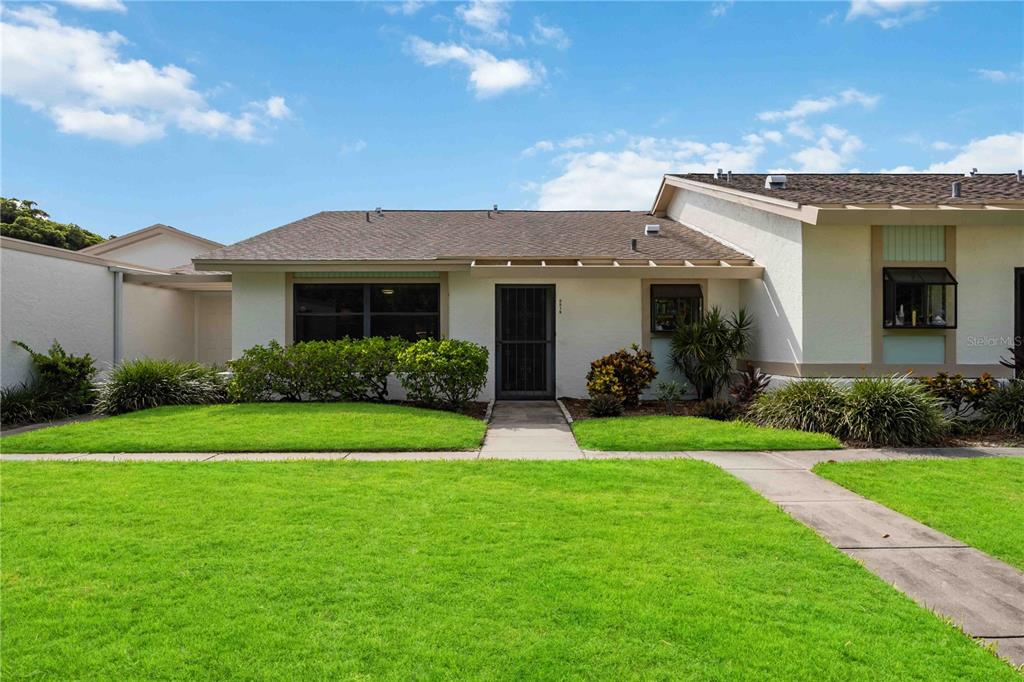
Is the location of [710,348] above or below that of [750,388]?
above

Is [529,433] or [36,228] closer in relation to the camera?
[529,433]

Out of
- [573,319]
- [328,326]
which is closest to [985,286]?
[573,319]

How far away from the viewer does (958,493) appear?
6.12 m

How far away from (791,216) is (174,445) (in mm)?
10855

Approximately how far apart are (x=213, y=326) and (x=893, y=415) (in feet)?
58.1

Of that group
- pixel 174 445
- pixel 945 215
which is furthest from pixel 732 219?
pixel 174 445

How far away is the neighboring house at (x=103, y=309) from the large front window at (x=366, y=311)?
2.37 m

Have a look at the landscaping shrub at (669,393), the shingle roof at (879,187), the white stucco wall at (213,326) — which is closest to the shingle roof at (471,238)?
the shingle roof at (879,187)

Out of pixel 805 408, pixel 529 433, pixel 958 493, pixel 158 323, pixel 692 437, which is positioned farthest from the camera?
pixel 158 323

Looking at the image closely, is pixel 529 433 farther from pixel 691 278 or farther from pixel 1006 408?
pixel 1006 408

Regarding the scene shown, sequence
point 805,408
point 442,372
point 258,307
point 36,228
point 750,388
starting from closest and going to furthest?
point 805,408, point 442,372, point 750,388, point 258,307, point 36,228

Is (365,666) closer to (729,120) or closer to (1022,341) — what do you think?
(1022,341)

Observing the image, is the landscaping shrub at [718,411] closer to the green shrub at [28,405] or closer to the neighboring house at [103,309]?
the neighboring house at [103,309]

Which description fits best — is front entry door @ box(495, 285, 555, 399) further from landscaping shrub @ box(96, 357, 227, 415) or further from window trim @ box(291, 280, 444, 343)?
landscaping shrub @ box(96, 357, 227, 415)
